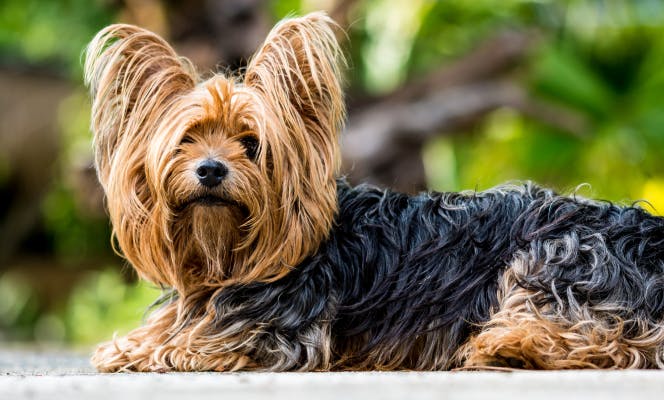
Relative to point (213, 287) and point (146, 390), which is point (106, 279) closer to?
point (213, 287)

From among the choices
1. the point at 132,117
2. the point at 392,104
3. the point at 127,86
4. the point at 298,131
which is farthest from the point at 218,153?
the point at 392,104

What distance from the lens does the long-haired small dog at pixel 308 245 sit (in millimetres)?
5031

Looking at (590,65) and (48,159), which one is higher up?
(590,65)

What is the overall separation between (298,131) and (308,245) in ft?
1.83

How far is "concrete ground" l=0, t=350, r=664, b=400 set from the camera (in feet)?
11.0

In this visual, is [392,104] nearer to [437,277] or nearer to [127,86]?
[127,86]

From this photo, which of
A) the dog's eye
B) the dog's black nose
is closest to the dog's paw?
the dog's black nose

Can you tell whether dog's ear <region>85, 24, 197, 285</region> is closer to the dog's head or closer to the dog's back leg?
the dog's head

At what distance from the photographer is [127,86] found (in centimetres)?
541

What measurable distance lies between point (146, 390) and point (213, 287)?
5.93 feet

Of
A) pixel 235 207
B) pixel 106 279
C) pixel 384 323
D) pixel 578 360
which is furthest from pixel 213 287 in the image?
pixel 106 279

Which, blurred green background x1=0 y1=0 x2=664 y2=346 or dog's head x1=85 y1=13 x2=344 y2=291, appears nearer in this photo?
dog's head x1=85 y1=13 x2=344 y2=291

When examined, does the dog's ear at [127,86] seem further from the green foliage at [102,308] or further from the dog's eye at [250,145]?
the green foliage at [102,308]

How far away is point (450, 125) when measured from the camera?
46.8 ft
